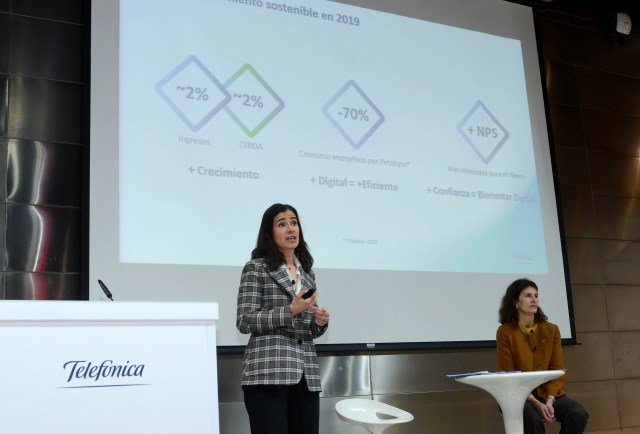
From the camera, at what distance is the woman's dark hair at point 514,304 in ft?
12.6

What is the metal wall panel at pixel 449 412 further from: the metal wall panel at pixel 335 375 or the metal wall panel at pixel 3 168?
the metal wall panel at pixel 3 168

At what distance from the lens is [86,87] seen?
363 centimetres

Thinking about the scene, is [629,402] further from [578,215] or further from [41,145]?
[41,145]

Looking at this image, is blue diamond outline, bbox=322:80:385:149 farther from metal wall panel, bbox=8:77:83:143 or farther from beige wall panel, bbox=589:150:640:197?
beige wall panel, bbox=589:150:640:197

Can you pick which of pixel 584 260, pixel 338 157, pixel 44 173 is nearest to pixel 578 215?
pixel 584 260

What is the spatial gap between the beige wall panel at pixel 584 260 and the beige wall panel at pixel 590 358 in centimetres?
38

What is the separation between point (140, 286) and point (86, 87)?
1030 mm

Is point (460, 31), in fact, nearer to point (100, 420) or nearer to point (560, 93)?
point (560, 93)

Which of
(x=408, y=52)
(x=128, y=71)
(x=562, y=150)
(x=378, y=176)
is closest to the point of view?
(x=128, y=71)

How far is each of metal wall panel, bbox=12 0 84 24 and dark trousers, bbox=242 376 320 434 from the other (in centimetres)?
225

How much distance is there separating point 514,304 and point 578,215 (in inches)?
60.6

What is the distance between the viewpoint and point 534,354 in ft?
12.5

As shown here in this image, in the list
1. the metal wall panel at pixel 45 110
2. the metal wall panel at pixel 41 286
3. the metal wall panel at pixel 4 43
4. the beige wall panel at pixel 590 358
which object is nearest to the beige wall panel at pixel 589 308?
the beige wall panel at pixel 590 358

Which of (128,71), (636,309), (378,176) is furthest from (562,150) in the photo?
(128,71)
